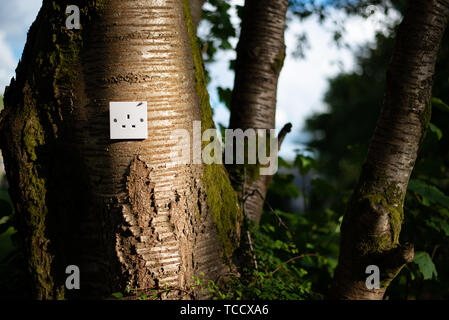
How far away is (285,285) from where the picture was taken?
1990 millimetres

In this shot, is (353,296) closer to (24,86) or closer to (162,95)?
(162,95)

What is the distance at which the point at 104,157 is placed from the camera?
5.34 ft

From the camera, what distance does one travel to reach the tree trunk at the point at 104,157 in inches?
63.1

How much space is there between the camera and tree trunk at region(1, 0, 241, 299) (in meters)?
1.60

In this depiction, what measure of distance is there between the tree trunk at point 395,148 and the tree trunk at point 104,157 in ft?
2.79

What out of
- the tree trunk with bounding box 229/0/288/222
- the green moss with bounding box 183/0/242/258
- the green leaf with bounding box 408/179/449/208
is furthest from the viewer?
the tree trunk with bounding box 229/0/288/222

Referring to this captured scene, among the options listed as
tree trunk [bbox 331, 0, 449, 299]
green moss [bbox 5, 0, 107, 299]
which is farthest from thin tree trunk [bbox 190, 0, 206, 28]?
tree trunk [bbox 331, 0, 449, 299]

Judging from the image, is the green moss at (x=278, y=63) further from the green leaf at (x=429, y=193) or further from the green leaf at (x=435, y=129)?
the green leaf at (x=429, y=193)

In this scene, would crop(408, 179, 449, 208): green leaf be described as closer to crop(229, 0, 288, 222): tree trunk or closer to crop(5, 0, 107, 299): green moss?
crop(229, 0, 288, 222): tree trunk

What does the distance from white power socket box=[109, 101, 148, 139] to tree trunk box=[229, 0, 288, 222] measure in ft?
3.12

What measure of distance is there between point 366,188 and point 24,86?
183 centimetres

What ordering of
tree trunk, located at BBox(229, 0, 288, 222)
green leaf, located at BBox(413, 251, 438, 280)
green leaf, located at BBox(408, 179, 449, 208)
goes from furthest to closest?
tree trunk, located at BBox(229, 0, 288, 222), green leaf, located at BBox(408, 179, 449, 208), green leaf, located at BBox(413, 251, 438, 280)

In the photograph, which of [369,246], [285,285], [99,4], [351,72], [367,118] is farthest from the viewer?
[367,118]

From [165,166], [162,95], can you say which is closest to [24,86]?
[162,95]
